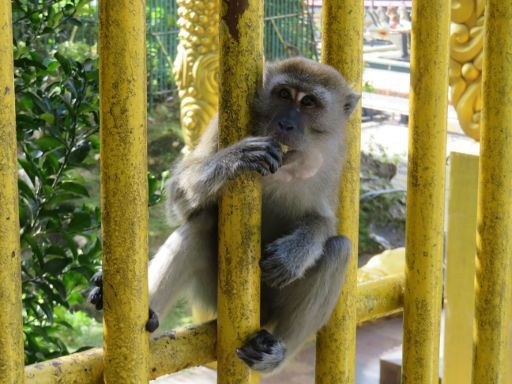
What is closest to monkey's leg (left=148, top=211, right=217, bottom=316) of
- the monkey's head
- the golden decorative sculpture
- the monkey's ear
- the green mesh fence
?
the monkey's head

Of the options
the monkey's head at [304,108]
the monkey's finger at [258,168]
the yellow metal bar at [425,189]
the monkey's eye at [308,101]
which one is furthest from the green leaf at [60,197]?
the yellow metal bar at [425,189]

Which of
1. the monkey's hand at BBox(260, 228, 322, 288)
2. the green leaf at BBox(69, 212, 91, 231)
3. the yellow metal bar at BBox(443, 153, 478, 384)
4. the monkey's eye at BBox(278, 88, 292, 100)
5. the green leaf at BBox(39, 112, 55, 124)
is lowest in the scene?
the yellow metal bar at BBox(443, 153, 478, 384)

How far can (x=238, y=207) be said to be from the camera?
166cm

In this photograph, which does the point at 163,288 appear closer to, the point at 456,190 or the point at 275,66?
the point at 275,66

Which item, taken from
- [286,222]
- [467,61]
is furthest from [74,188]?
[467,61]

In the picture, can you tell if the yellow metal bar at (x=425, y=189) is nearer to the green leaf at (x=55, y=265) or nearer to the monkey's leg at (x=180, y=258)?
the monkey's leg at (x=180, y=258)

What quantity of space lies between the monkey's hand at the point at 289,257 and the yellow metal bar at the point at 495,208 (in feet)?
1.61

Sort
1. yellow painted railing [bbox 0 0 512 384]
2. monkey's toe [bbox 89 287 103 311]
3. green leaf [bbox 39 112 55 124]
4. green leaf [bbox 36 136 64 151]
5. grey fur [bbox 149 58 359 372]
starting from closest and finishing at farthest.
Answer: yellow painted railing [bbox 0 0 512 384], monkey's toe [bbox 89 287 103 311], grey fur [bbox 149 58 359 372], green leaf [bbox 39 112 55 124], green leaf [bbox 36 136 64 151]

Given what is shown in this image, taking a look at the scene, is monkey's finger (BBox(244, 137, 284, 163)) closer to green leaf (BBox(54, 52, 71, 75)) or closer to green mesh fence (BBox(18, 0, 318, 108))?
green leaf (BBox(54, 52, 71, 75))

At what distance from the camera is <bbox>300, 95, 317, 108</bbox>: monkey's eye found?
2680 millimetres

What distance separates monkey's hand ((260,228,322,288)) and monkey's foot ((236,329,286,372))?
7.7 inches

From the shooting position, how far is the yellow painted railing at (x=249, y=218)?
140cm

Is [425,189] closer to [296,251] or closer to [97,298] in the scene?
[296,251]

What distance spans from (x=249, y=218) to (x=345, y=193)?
0.39 meters
